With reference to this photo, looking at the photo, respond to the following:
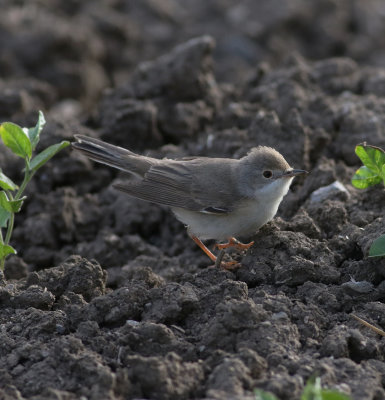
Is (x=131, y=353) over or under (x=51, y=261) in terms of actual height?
over

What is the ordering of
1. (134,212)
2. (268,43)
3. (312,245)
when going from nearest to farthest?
(312,245)
(134,212)
(268,43)

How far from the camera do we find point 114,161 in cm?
649

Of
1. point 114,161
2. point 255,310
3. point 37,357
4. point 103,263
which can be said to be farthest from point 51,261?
point 255,310

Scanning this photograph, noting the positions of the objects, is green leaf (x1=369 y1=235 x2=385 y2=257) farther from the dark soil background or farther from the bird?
the bird

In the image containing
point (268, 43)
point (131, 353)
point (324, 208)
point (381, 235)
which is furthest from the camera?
point (268, 43)

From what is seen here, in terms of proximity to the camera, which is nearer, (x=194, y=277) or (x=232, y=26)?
(x=194, y=277)

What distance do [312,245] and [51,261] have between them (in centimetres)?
262

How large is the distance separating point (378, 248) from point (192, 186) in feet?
6.19

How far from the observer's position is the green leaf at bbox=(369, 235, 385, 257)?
4836 millimetres

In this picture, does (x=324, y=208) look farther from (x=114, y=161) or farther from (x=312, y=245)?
(x=114, y=161)

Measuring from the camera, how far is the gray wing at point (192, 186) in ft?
19.9

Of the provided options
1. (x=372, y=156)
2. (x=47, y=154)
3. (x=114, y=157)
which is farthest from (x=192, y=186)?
(x=372, y=156)

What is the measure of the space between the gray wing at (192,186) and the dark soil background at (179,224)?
52 cm

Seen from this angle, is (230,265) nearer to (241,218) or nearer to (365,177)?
(241,218)
